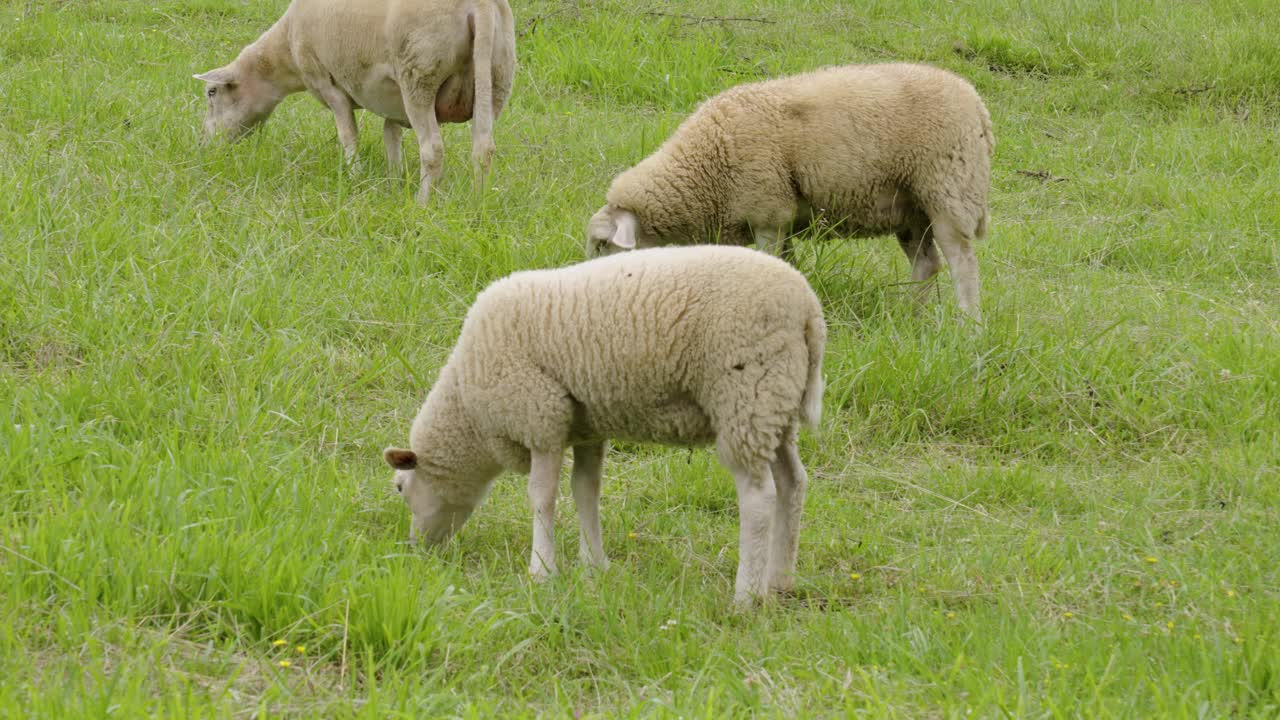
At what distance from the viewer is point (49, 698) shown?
2.78 m

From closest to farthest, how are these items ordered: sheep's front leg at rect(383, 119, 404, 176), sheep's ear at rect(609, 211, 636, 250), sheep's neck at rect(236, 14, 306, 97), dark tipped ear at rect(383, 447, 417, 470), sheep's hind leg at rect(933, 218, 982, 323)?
1. dark tipped ear at rect(383, 447, 417, 470)
2. sheep's ear at rect(609, 211, 636, 250)
3. sheep's hind leg at rect(933, 218, 982, 323)
4. sheep's front leg at rect(383, 119, 404, 176)
5. sheep's neck at rect(236, 14, 306, 97)

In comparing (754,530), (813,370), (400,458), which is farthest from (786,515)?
(400,458)

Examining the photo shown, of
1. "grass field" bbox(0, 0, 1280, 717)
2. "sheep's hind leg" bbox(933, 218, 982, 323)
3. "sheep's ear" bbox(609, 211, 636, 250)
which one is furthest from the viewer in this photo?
"sheep's hind leg" bbox(933, 218, 982, 323)

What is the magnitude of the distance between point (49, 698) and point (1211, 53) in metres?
9.30

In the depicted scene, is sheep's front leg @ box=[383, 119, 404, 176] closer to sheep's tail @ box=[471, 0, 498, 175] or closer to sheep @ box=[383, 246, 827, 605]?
sheep's tail @ box=[471, 0, 498, 175]

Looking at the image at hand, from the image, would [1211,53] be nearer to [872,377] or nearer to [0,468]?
[872,377]

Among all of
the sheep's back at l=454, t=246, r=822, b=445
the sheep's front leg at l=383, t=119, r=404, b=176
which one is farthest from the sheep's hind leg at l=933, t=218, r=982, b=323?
the sheep's front leg at l=383, t=119, r=404, b=176

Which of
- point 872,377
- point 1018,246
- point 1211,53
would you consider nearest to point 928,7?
point 1211,53

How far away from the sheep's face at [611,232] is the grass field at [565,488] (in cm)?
26

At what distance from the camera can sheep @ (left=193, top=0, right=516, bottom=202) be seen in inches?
269

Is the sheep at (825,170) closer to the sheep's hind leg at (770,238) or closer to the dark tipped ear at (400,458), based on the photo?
the sheep's hind leg at (770,238)

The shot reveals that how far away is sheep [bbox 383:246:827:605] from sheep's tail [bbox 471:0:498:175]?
282 cm

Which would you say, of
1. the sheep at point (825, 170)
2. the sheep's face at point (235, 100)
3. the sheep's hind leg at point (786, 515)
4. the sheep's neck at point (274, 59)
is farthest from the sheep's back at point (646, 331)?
the sheep's neck at point (274, 59)

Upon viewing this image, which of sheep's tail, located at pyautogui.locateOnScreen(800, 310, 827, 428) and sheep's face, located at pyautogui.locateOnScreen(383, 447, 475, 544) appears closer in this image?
sheep's tail, located at pyautogui.locateOnScreen(800, 310, 827, 428)
